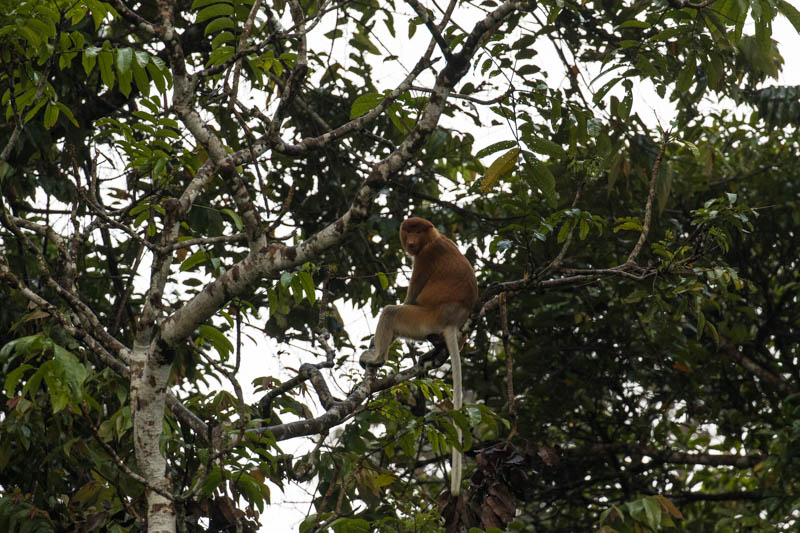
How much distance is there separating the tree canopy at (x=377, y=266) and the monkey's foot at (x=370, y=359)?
0.21 m

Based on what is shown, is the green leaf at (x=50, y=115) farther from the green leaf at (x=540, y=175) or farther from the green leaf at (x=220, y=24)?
the green leaf at (x=540, y=175)

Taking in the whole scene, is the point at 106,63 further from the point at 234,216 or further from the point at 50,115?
the point at 234,216

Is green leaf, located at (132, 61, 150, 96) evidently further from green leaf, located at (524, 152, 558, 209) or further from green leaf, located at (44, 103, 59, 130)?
green leaf, located at (524, 152, 558, 209)

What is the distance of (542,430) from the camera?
18.6 ft

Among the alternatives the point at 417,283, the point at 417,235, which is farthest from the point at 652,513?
the point at 417,235

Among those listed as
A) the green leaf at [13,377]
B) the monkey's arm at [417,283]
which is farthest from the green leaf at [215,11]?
the monkey's arm at [417,283]

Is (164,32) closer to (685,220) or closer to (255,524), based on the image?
(255,524)

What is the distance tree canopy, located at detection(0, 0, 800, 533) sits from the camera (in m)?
2.67

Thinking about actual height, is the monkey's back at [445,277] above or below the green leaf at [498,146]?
above

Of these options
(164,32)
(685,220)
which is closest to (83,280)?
(164,32)

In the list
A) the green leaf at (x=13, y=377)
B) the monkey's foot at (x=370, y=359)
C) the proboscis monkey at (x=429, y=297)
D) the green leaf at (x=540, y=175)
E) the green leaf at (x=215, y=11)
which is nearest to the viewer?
the green leaf at (x=13, y=377)

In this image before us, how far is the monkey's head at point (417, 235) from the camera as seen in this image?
4.62 metres

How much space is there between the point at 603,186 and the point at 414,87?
2688 mm

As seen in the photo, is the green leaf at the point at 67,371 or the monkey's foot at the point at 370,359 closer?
the green leaf at the point at 67,371
